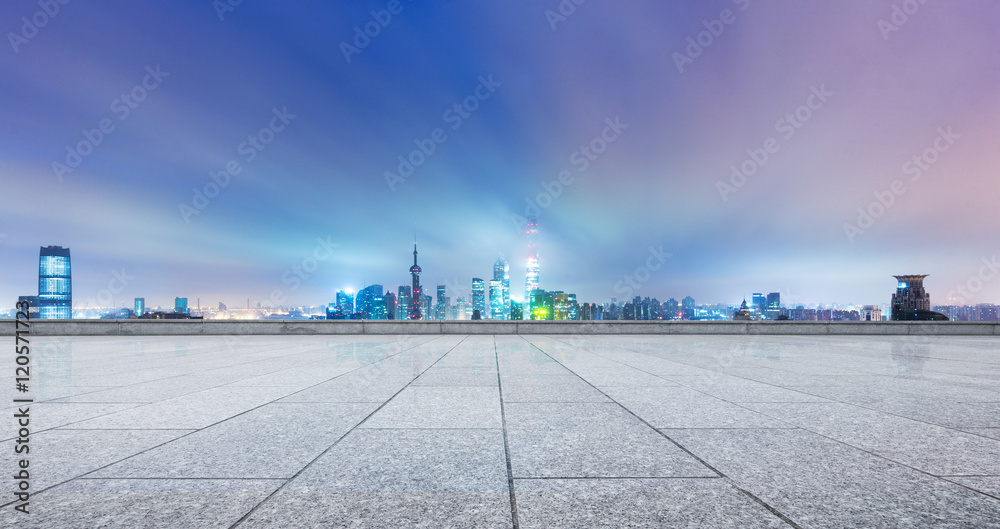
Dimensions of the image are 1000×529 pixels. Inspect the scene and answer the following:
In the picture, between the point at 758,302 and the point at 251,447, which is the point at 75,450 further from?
the point at 758,302

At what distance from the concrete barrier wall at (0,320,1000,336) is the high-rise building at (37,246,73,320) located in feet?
151

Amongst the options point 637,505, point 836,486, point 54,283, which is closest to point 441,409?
point 637,505

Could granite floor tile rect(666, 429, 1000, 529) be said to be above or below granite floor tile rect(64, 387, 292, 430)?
below

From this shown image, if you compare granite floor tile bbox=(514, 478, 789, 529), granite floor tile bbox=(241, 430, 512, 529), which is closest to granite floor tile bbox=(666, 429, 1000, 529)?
granite floor tile bbox=(514, 478, 789, 529)

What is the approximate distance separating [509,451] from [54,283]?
241ft

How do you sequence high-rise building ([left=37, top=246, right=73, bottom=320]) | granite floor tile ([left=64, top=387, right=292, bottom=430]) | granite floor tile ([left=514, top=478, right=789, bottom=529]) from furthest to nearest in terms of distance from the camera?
high-rise building ([left=37, top=246, right=73, bottom=320]), granite floor tile ([left=64, top=387, right=292, bottom=430]), granite floor tile ([left=514, top=478, right=789, bottom=529])

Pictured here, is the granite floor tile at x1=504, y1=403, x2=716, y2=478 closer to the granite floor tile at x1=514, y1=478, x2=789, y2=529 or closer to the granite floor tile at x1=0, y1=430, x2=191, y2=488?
the granite floor tile at x1=514, y1=478, x2=789, y2=529

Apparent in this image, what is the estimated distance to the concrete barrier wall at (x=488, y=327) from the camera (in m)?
18.9

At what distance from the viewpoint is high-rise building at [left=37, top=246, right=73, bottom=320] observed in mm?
52094

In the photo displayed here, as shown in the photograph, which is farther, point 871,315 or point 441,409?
point 871,315

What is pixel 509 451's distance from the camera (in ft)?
12.0

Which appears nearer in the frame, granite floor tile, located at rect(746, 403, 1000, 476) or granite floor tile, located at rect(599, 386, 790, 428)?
granite floor tile, located at rect(746, 403, 1000, 476)

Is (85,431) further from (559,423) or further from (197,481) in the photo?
(559,423)

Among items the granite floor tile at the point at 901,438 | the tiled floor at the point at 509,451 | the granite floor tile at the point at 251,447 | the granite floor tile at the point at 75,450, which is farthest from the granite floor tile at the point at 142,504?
the granite floor tile at the point at 901,438
